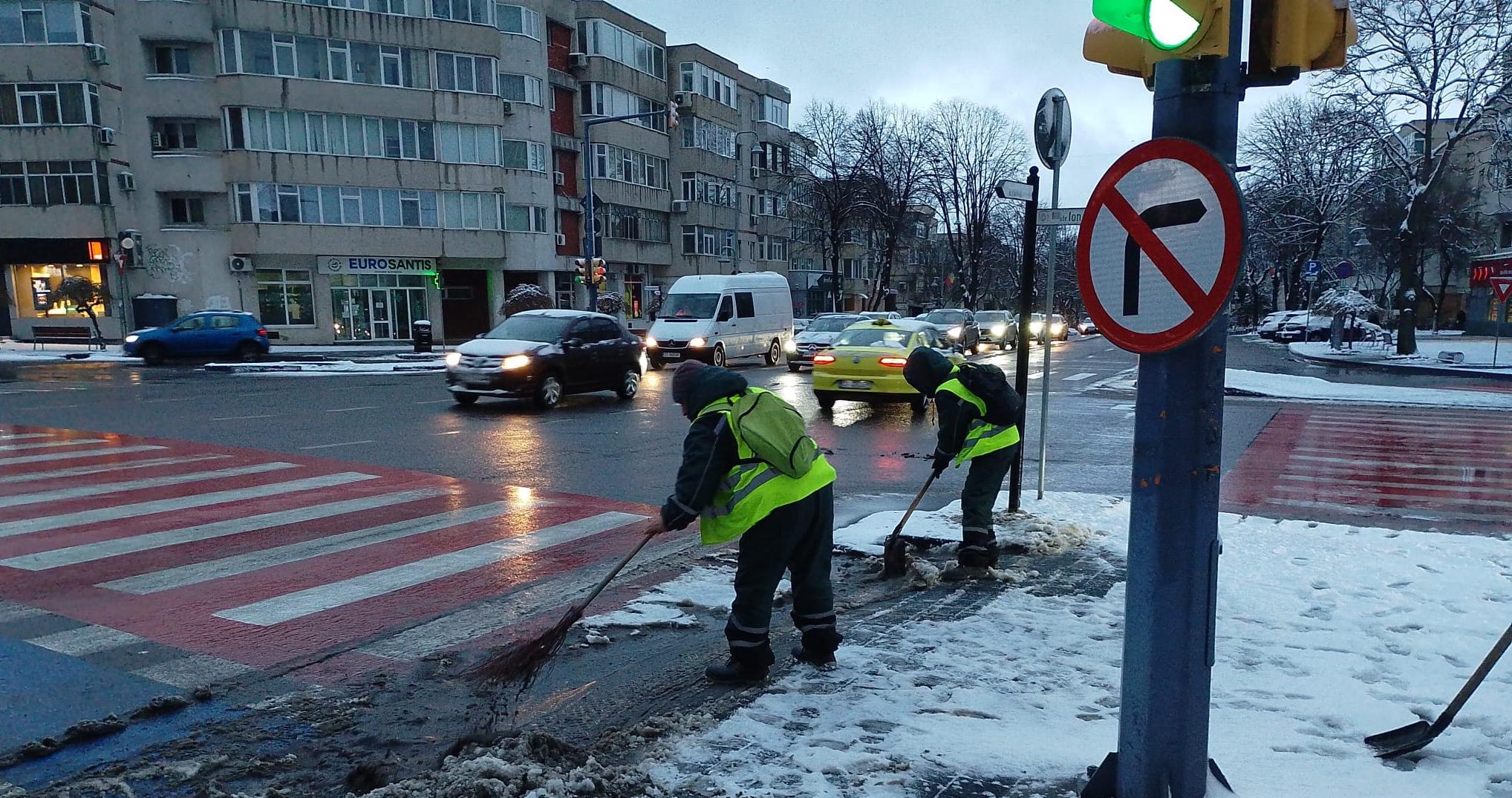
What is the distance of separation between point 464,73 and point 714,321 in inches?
824

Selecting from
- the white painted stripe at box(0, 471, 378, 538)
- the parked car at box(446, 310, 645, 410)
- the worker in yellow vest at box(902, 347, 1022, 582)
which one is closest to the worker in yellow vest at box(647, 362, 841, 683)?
the worker in yellow vest at box(902, 347, 1022, 582)

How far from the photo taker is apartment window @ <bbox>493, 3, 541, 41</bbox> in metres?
40.8

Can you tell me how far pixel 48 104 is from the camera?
1405 inches

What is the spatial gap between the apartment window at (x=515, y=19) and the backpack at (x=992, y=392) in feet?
130

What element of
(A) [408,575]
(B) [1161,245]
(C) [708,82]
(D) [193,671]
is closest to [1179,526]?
(B) [1161,245]

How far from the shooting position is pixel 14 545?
21.0 ft

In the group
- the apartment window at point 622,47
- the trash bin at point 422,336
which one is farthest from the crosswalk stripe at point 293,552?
the apartment window at point 622,47

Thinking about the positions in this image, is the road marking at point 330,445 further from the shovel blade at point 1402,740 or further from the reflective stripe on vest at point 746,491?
the shovel blade at point 1402,740

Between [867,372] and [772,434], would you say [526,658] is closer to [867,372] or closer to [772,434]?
[772,434]

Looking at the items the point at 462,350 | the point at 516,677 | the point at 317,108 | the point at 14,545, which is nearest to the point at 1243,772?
the point at 516,677

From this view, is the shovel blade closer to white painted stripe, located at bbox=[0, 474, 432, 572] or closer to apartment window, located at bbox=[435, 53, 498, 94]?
white painted stripe, located at bbox=[0, 474, 432, 572]

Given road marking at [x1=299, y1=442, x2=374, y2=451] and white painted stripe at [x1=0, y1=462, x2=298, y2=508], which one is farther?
road marking at [x1=299, y1=442, x2=374, y2=451]

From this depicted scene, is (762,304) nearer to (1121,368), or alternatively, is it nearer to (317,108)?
(1121,368)

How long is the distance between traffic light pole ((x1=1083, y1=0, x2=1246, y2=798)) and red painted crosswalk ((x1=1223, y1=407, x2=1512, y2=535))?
5.96m
